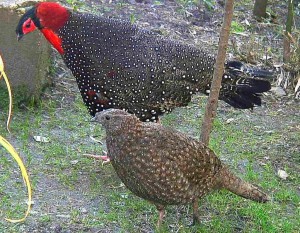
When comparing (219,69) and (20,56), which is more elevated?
(219,69)

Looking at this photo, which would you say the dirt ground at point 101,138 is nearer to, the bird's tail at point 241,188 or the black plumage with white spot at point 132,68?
the bird's tail at point 241,188

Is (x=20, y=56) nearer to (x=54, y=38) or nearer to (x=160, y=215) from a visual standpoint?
(x=54, y=38)

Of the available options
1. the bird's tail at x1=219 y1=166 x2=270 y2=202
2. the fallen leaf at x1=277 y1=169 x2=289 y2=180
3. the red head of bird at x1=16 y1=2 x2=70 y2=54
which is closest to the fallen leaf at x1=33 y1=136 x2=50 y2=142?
the red head of bird at x1=16 y1=2 x2=70 y2=54

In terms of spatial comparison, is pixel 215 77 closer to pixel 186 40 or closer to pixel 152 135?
pixel 152 135

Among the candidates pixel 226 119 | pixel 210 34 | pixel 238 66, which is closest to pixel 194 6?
pixel 210 34

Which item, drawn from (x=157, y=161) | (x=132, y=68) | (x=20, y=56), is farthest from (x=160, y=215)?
(x=20, y=56)

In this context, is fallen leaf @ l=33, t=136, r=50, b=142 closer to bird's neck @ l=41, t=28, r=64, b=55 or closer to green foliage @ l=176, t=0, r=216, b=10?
bird's neck @ l=41, t=28, r=64, b=55

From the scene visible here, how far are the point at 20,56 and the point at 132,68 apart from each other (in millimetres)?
1439

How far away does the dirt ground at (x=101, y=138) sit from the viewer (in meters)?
3.95

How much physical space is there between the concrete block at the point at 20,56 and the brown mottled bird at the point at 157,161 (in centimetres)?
210

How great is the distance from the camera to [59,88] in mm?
6082

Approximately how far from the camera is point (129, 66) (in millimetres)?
4551

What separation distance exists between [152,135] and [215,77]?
69cm

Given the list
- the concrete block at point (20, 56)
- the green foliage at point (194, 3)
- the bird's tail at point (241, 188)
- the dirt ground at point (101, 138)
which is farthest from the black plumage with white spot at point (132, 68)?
the green foliage at point (194, 3)
